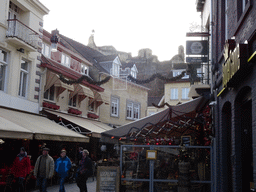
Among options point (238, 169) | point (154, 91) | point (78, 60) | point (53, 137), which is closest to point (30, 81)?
point (53, 137)

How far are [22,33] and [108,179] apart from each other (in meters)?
10.1

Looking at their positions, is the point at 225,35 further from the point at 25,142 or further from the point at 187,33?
the point at 25,142

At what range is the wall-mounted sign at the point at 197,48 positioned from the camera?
1286 cm

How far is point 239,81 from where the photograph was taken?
7.00 m

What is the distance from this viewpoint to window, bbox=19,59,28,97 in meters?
18.6

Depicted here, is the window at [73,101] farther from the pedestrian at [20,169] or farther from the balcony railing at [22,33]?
the pedestrian at [20,169]

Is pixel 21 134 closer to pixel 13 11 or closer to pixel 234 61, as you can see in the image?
pixel 13 11

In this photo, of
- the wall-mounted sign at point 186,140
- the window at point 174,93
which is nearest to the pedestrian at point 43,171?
the wall-mounted sign at point 186,140

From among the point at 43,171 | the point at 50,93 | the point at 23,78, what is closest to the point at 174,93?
the point at 50,93

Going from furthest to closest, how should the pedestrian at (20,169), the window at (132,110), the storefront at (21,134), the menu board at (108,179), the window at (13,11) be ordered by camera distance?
the window at (132,110)
the window at (13,11)
the storefront at (21,134)
the pedestrian at (20,169)
the menu board at (108,179)

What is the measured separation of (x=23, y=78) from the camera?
62.2 ft

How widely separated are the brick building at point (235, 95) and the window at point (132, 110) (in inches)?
898

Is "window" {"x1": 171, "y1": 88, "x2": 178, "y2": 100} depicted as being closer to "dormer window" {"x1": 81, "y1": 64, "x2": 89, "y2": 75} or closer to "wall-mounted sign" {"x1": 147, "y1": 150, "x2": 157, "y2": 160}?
"dormer window" {"x1": 81, "y1": 64, "x2": 89, "y2": 75}

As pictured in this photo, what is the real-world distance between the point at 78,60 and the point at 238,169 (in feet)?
66.9
